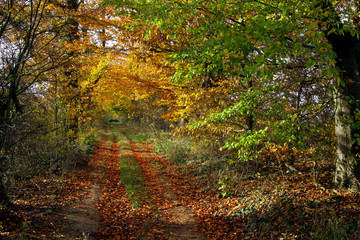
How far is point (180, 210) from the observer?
24.0 ft

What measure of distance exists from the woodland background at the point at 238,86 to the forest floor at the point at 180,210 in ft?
0.30

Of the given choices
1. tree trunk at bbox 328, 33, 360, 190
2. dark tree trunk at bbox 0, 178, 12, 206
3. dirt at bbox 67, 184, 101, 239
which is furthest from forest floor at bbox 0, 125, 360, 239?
tree trunk at bbox 328, 33, 360, 190

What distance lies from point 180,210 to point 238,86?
460 centimetres

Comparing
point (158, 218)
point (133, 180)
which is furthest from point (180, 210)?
point (133, 180)

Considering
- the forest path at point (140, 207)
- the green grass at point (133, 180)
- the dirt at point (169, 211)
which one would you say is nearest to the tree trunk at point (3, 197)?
the forest path at point (140, 207)

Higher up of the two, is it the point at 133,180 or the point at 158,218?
the point at 133,180

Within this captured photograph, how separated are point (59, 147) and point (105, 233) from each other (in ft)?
15.1

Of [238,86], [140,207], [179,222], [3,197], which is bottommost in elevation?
[179,222]

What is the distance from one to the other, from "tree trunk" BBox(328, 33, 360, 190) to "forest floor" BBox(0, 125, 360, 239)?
0.54 meters

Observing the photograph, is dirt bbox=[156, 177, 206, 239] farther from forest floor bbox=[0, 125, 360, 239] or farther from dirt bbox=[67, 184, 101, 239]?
dirt bbox=[67, 184, 101, 239]

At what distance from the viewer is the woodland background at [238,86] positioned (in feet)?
13.5

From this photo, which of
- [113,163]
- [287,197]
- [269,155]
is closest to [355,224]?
[287,197]

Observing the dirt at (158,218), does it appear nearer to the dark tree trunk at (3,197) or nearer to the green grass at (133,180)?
the green grass at (133,180)

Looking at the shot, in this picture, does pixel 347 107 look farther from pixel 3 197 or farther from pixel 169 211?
pixel 3 197
